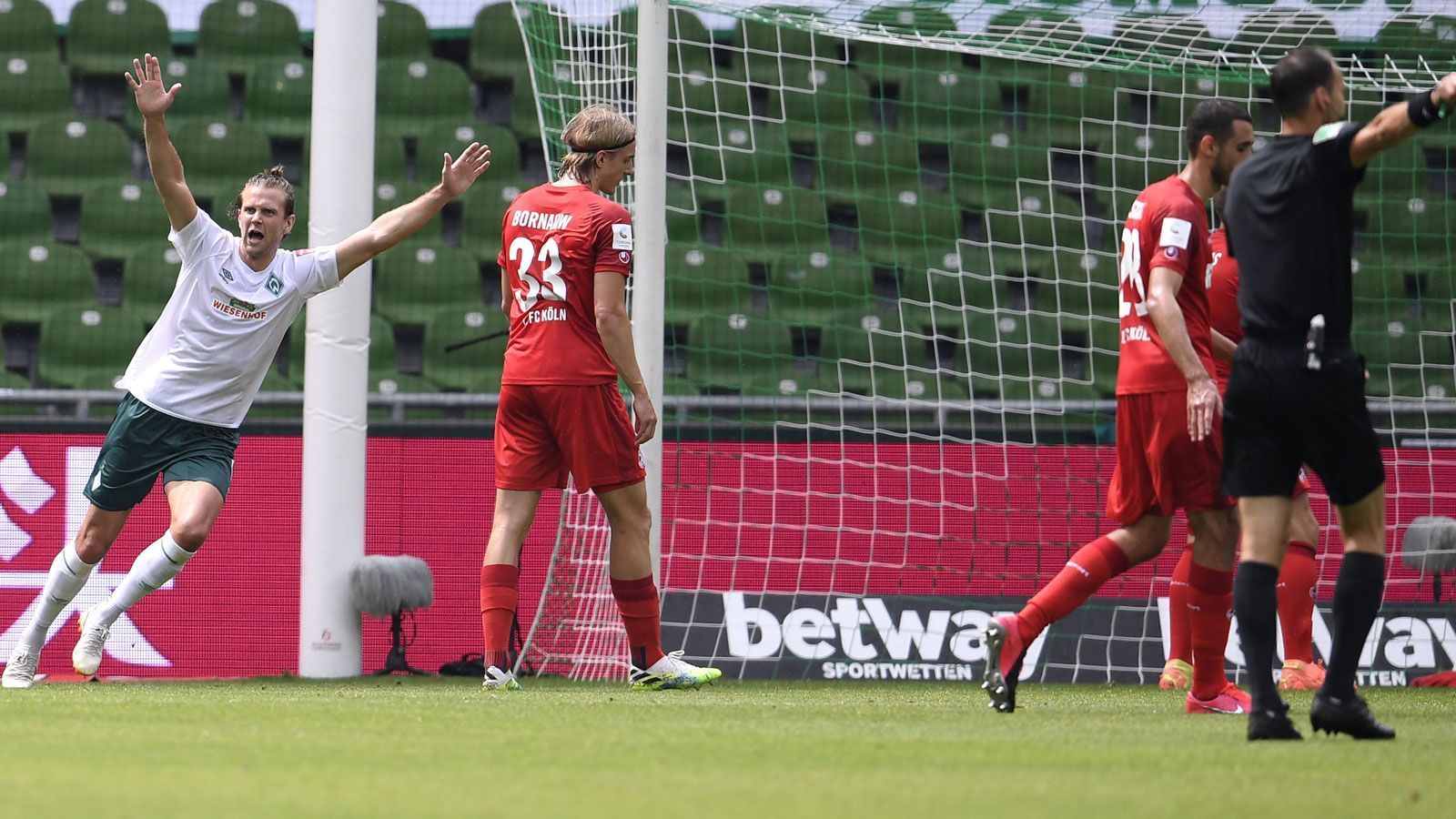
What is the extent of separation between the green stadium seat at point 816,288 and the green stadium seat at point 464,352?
5.62ft

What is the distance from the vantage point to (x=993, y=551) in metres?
7.94

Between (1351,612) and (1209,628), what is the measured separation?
0.80 metres

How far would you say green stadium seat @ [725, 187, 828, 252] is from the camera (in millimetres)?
10836

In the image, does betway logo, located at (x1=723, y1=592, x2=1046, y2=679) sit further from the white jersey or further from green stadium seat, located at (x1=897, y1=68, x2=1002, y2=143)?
green stadium seat, located at (x1=897, y1=68, x2=1002, y2=143)

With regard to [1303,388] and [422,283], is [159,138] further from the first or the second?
[422,283]

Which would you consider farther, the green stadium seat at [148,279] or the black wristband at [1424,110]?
the green stadium seat at [148,279]

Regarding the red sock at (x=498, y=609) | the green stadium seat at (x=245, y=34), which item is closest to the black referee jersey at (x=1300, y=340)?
the red sock at (x=498, y=609)

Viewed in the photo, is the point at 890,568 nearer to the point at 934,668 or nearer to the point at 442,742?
the point at 934,668

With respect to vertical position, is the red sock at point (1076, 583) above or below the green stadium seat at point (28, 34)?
below

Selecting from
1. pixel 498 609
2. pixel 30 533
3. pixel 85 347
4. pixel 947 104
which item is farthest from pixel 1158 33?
pixel 85 347

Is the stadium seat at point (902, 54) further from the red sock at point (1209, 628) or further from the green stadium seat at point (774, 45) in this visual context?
the red sock at point (1209, 628)

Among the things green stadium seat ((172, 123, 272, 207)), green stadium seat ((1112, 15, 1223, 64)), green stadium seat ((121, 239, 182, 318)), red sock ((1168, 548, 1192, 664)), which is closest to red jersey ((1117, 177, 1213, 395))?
red sock ((1168, 548, 1192, 664))

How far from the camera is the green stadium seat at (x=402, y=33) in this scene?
38.3 feet

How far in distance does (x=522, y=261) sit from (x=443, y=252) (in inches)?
212
